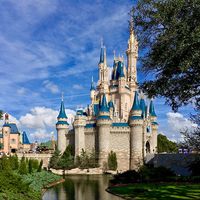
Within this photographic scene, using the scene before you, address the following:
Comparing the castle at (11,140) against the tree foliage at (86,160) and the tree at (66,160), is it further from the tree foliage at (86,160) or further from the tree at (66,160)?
the tree foliage at (86,160)

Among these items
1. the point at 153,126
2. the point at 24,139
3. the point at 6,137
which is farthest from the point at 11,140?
the point at 153,126

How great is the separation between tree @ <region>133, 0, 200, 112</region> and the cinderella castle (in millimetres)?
34382

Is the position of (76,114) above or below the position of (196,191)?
above

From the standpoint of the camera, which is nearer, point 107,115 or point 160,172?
point 160,172

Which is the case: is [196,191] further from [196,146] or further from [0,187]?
[0,187]

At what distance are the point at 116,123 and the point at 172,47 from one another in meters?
42.3

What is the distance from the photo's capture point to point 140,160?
173 ft

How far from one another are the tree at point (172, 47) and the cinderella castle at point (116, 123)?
34.4 m

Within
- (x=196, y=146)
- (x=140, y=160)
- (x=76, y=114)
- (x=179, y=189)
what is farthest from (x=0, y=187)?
(x=76, y=114)

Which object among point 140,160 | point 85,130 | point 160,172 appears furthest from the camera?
point 85,130

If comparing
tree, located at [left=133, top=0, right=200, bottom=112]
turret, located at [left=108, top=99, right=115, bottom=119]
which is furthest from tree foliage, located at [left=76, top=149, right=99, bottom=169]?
tree, located at [left=133, top=0, right=200, bottom=112]

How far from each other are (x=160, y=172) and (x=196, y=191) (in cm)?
908

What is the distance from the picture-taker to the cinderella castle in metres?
53.8

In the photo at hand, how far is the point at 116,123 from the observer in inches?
2195
